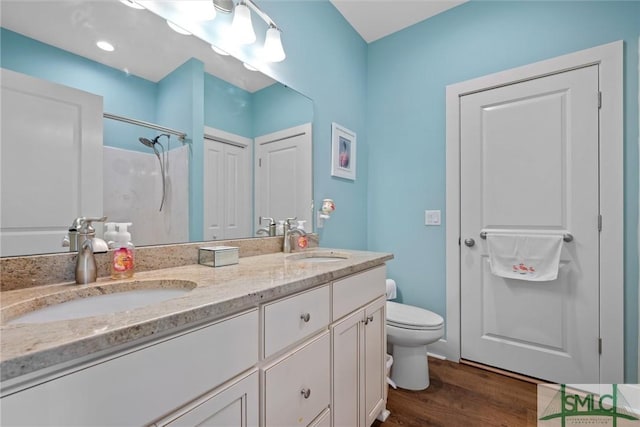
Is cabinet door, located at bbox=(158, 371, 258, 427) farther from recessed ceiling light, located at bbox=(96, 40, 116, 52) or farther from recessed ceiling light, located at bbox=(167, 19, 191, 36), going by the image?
recessed ceiling light, located at bbox=(167, 19, 191, 36)

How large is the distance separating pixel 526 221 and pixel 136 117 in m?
2.22

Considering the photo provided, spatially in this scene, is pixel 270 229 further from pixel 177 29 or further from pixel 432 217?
pixel 432 217

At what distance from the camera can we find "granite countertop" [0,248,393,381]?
1.37 ft

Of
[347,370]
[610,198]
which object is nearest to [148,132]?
[347,370]

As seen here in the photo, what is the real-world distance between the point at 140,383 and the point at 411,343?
153 centimetres

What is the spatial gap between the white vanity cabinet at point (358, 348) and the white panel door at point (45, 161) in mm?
910

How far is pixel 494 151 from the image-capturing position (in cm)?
194

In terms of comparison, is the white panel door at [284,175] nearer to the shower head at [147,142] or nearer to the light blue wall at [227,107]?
the light blue wall at [227,107]

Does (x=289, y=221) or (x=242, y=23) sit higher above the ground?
(x=242, y=23)

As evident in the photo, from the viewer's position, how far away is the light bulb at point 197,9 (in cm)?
117

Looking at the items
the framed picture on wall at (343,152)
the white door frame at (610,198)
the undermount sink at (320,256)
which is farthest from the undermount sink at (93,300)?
the white door frame at (610,198)

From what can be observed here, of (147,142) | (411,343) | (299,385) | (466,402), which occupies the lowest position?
(466,402)

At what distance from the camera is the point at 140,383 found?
0.51m

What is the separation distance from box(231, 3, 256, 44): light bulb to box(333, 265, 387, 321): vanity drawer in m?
1.24
